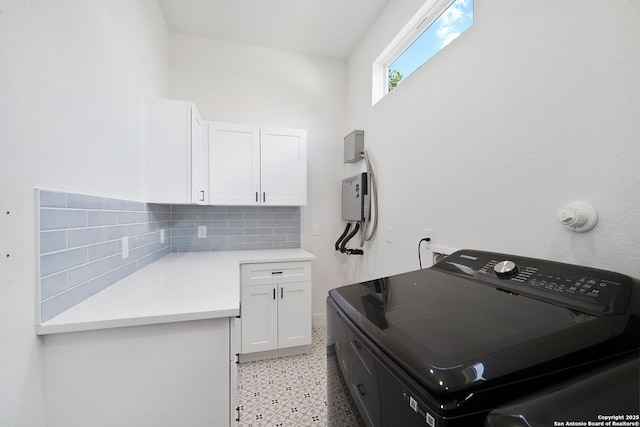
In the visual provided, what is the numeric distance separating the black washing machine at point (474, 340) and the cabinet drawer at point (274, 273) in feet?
4.32

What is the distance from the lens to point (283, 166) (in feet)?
8.16

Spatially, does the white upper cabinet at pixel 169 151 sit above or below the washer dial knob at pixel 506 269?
above

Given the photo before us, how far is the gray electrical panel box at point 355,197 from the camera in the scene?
2.40 m

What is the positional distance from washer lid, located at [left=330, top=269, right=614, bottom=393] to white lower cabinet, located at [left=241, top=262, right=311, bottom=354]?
4.63 ft

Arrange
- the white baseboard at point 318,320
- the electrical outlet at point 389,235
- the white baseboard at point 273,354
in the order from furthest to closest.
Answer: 1. the white baseboard at point 318,320
2. the white baseboard at point 273,354
3. the electrical outlet at point 389,235

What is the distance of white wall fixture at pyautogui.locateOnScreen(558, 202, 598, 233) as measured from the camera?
2.77 ft

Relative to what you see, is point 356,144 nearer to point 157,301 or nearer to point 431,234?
point 431,234

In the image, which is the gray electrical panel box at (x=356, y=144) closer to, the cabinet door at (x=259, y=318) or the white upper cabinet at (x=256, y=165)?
the white upper cabinet at (x=256, y=165)

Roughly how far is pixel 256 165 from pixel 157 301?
5.26 ft

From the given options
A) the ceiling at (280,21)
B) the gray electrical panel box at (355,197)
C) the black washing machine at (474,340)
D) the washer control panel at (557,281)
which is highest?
the ceiling at (280,21)

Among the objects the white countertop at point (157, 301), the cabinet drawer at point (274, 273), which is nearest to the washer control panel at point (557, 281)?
the white countertop at point (157, 301)

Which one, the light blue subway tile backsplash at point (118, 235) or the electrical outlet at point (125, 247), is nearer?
the light blue subway tile backsplash at point (118, 235)

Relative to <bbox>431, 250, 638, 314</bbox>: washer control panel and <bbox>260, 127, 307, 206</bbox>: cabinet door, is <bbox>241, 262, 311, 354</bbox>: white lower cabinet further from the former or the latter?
<bbox>431, 250, 638, 314</bbox>: washer control panel

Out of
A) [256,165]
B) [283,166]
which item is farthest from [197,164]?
[283,166]
